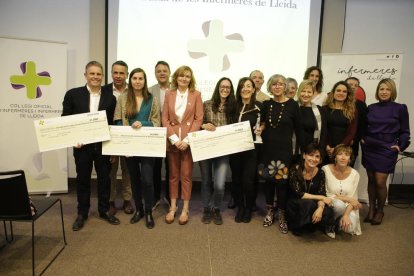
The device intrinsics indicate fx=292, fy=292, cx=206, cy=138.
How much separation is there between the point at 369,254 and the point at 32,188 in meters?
3.89

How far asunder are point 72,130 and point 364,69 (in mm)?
3604

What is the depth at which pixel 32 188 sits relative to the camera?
3.78 metres

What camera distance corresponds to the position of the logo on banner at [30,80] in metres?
3.60

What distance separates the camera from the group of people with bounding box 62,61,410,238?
2738 millimetres

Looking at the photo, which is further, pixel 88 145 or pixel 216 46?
pixel 216 46

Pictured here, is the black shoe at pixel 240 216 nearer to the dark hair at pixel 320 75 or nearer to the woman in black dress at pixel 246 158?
the woman in black dress at pixel 246 158

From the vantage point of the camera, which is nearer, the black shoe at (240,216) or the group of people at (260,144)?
the group of people at (260,144)

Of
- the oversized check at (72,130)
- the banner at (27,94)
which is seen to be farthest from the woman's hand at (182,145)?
the banner at (27,94)

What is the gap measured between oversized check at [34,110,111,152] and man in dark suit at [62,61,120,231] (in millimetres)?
91

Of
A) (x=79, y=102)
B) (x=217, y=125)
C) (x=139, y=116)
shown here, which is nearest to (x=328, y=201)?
(x=217, y=125)

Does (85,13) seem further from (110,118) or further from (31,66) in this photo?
(110,118)

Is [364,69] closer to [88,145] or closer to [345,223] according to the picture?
[345,223]

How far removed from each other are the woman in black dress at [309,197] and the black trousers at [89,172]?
1.80 metres

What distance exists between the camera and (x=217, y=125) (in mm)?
2889
